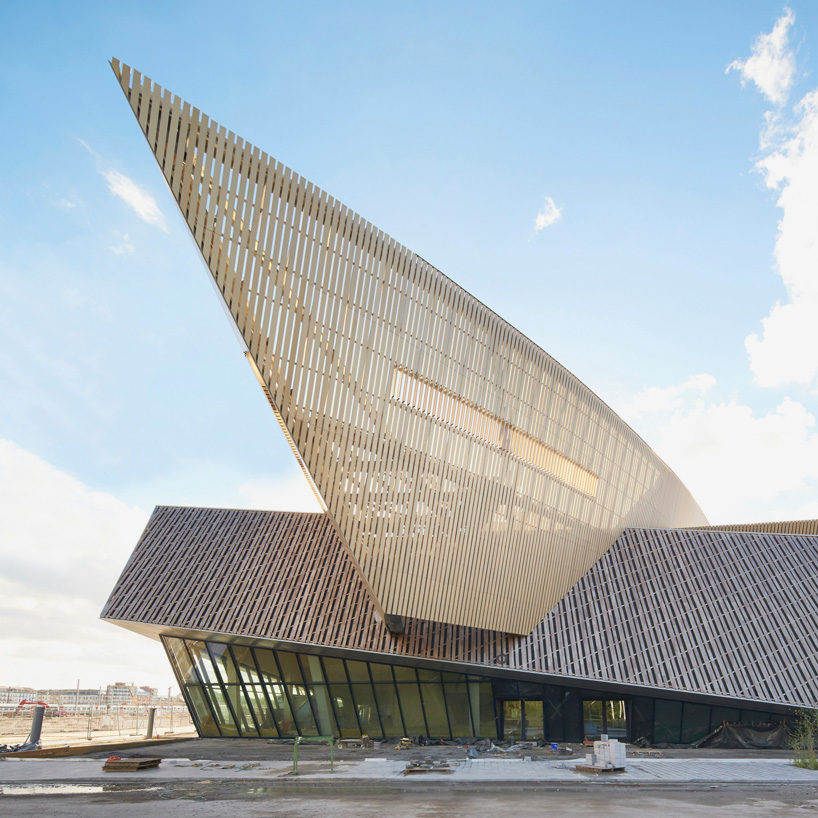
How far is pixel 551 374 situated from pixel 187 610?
52.7 feet

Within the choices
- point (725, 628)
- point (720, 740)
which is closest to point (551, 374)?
point (725, 628)

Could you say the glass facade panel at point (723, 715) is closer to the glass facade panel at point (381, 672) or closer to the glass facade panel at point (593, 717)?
the glass facade panel at point (593, 717)

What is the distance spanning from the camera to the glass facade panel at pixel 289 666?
82.9 ft

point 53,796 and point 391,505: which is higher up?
point 391,505

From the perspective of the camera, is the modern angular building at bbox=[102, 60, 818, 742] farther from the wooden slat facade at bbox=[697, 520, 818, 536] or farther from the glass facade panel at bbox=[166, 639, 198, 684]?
the wooden slat facade at bbox=[697, 520, 818, 536]

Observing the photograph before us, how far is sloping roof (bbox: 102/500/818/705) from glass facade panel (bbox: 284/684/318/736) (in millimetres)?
3563

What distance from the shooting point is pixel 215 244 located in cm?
1526

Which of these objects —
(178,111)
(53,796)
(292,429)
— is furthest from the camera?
(292,429)

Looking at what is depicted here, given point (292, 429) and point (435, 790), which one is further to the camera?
point (292, 429)

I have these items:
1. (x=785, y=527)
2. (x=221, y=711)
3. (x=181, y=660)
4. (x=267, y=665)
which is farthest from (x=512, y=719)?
(x=785, y=527)

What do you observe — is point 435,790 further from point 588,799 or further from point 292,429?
point 292,429

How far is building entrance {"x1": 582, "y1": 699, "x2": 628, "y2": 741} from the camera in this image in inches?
917

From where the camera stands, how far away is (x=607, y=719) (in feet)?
76.7

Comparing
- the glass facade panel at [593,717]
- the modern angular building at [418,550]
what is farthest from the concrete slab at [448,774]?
the glass facade panel at [593,717]
